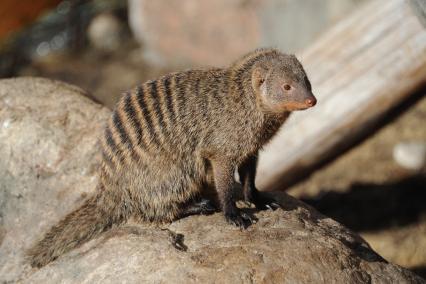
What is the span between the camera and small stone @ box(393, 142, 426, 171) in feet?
18.5

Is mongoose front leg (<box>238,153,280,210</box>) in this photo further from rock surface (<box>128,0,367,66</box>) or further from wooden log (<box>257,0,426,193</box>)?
rock surface (<box>128,0,367,66</box>)

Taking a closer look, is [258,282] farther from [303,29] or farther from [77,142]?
[303,29]

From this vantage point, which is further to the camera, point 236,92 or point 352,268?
point 236,92

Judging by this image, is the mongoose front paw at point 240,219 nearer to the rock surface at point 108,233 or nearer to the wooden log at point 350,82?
the rock surface at point 108,233

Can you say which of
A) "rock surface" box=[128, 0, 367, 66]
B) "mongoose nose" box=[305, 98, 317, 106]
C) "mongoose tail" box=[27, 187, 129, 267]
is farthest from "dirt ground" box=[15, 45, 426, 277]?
"mongoose tail" box=[27, 187, 129, 267]

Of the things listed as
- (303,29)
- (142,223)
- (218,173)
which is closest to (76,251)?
(142,223)

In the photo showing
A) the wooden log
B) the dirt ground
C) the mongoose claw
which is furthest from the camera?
the dirt ground

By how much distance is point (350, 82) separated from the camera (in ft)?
15.3

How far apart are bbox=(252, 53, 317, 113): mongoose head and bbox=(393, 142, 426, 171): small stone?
2.59 metres

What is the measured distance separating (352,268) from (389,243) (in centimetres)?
225

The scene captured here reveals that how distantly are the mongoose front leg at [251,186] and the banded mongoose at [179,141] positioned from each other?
3 centimetres

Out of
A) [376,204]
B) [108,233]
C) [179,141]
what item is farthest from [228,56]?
[108,233]

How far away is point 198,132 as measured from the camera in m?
3.40

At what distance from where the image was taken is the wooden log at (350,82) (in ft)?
14.9
